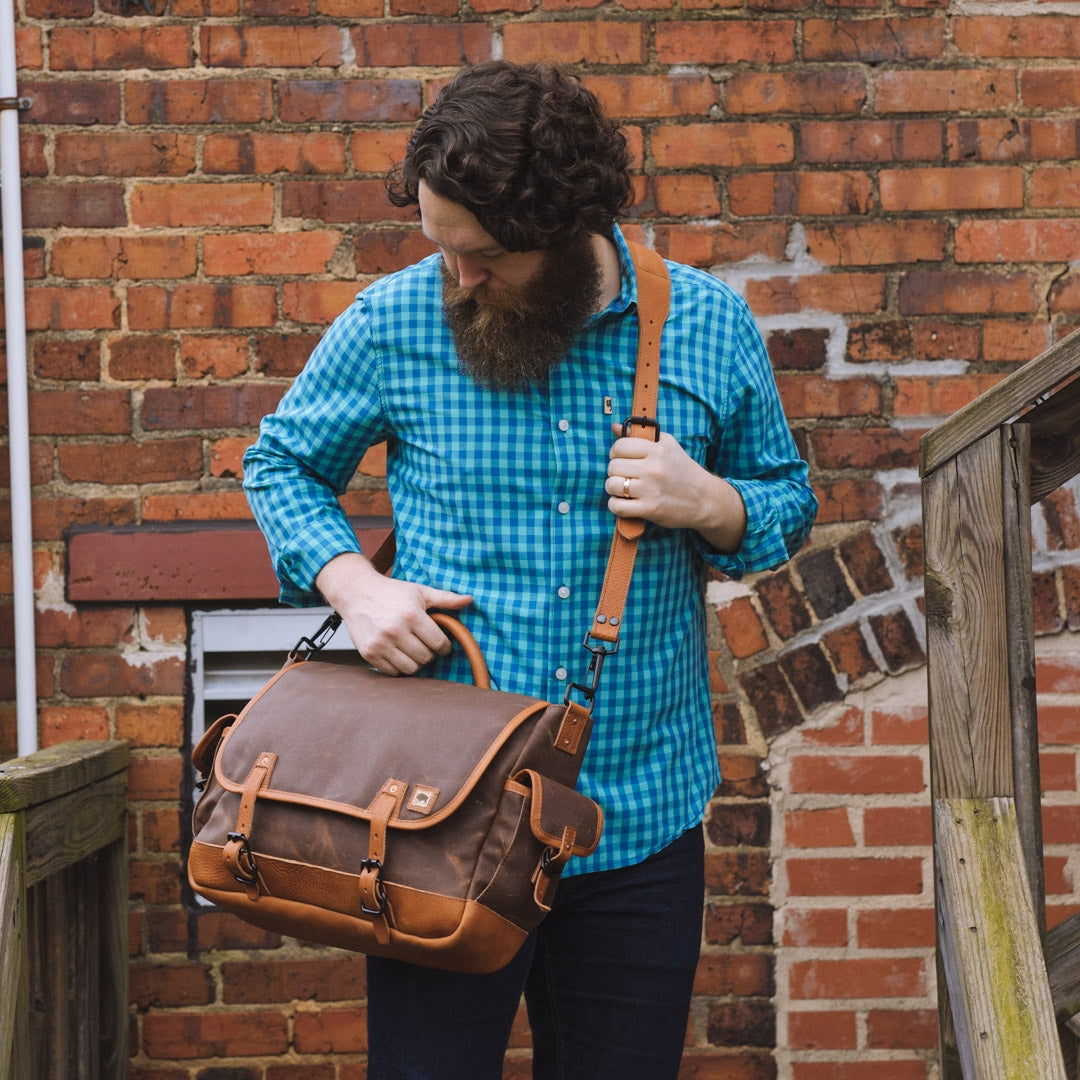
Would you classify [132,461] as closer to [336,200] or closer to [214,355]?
[214,355]

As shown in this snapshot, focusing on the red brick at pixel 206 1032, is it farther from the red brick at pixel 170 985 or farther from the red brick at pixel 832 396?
the red brick at pixel 832 396

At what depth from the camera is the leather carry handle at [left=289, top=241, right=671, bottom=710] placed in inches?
54.2

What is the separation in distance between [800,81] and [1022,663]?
1368 mm

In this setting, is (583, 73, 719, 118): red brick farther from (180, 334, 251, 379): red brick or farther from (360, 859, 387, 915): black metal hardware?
(360, 859, 387, 915): black metal hardware

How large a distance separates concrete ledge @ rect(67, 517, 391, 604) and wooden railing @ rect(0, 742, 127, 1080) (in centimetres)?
32

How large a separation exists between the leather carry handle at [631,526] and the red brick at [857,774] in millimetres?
1100

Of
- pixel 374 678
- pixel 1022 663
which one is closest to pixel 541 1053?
pixel 374 678

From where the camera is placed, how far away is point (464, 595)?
1432 millimetres

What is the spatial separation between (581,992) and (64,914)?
122 centimetres

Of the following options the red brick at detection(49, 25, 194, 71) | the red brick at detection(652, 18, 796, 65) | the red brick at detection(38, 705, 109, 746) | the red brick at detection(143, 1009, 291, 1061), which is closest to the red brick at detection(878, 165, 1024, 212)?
the red brick at detection(652, 18, 796, 65)

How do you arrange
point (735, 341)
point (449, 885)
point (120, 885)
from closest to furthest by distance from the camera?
1. point (449, 885)
2. point (735, 341)
3. point (120, 885)

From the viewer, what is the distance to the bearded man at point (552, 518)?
4.56ft

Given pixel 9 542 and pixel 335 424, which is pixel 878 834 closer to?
pixel 335 424

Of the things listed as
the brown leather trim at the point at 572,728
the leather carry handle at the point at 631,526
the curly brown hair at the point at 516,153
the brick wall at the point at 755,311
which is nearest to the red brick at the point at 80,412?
the brick wall at the point at 755,311
